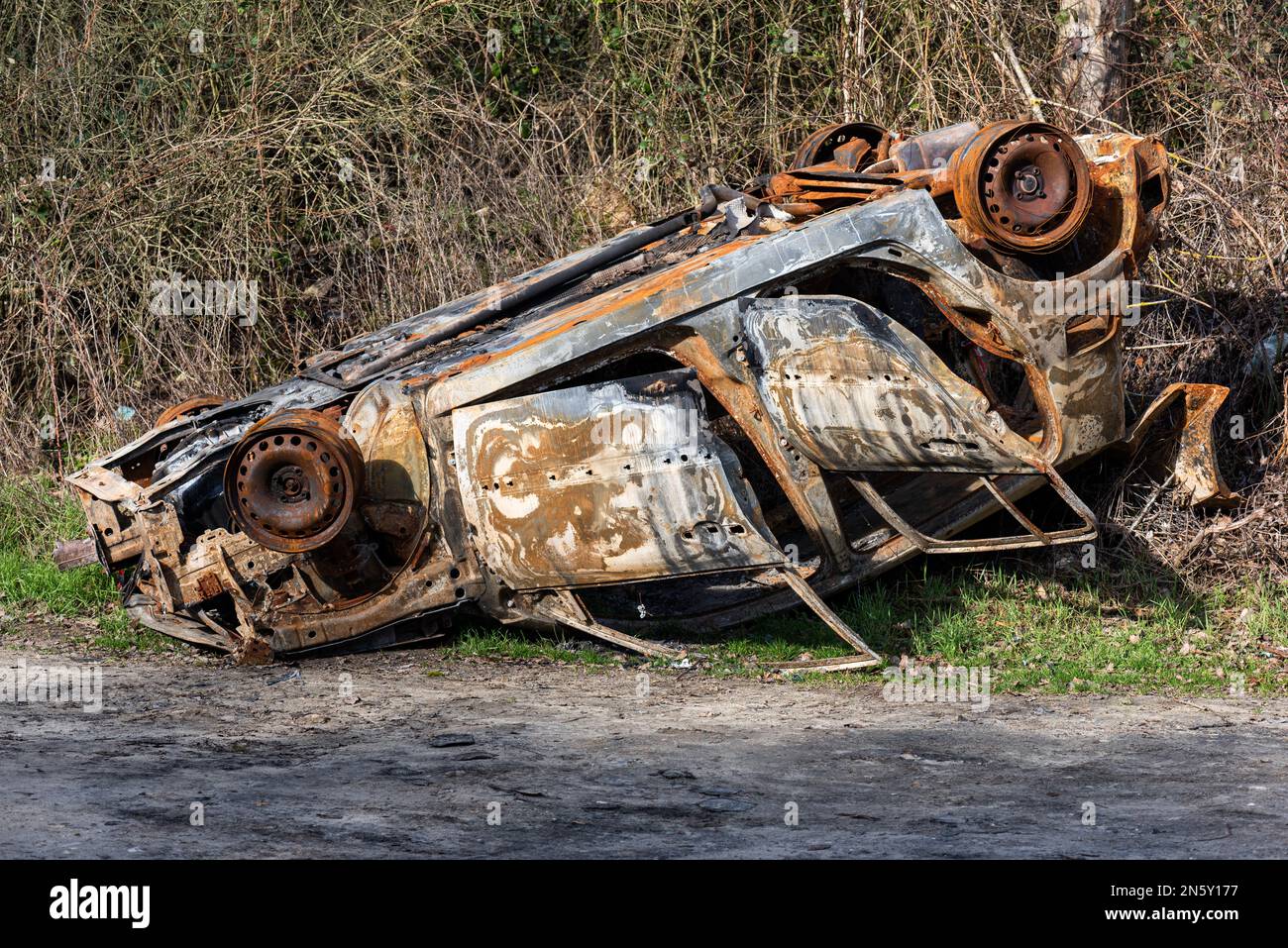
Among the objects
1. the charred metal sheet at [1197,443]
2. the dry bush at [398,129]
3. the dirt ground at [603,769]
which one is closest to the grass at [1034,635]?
the dirt ground at [603,769]

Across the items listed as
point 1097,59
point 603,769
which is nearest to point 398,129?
point 1097,59

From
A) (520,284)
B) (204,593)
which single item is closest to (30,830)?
(204,593)

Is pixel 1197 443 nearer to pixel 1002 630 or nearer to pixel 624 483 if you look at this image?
pixel 1002 630

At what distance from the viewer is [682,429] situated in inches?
223

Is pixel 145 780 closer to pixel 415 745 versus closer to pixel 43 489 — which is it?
pixel 415 745

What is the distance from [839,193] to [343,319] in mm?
4207

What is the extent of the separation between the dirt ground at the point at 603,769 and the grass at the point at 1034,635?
239 millimetres

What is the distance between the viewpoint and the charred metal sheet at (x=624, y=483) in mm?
5644

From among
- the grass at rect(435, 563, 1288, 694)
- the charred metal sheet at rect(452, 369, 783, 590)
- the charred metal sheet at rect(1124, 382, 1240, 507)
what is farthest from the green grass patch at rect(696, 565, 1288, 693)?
the charred metal sheet at rect(452, 369, 783, 590)

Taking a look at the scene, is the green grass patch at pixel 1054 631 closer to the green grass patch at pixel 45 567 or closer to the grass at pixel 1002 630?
the grass at pixel 1002 630

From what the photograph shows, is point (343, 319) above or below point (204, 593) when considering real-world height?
above

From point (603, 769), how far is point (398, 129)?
6056mm

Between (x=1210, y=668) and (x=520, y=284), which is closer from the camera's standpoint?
(x=1210, y=668)

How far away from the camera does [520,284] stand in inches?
267
